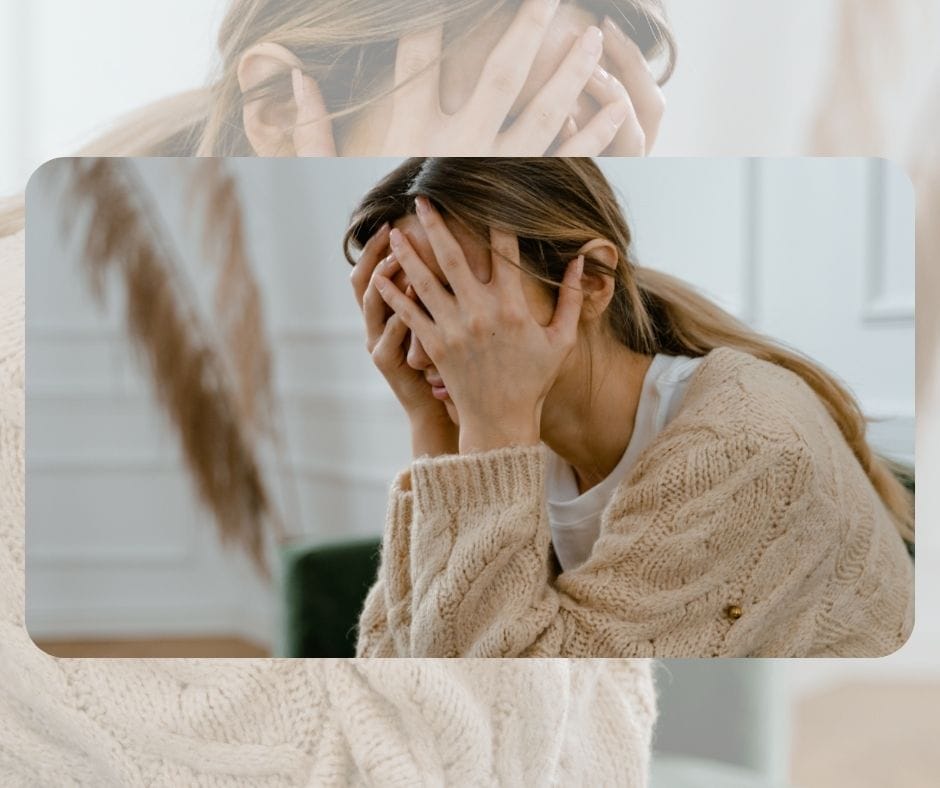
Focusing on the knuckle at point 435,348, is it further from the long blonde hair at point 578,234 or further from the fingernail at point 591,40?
the fingernail at point 591,40

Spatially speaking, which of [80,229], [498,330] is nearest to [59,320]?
[80,229]

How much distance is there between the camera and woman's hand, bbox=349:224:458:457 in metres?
0.61

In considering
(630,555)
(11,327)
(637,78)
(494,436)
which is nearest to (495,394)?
(494,436)

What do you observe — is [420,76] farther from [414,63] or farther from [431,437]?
[431,437]

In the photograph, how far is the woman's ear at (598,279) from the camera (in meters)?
0.61

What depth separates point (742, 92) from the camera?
646mm

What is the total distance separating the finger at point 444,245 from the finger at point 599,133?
0.10 meters

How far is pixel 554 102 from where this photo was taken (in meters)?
0.63

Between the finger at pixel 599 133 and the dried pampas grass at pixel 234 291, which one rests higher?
the finger at pixel 599 133

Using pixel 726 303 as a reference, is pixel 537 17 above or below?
above

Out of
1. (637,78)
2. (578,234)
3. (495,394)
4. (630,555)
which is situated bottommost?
(630,555)

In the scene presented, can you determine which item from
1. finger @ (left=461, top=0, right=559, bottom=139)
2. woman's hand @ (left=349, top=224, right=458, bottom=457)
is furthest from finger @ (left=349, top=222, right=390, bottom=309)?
finger @ (left=461, top=0, right=559, bottom=139)

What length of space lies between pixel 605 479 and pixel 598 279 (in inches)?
5.2

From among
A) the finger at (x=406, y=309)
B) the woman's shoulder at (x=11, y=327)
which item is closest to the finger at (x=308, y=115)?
the finger at (x=406, y=309)
